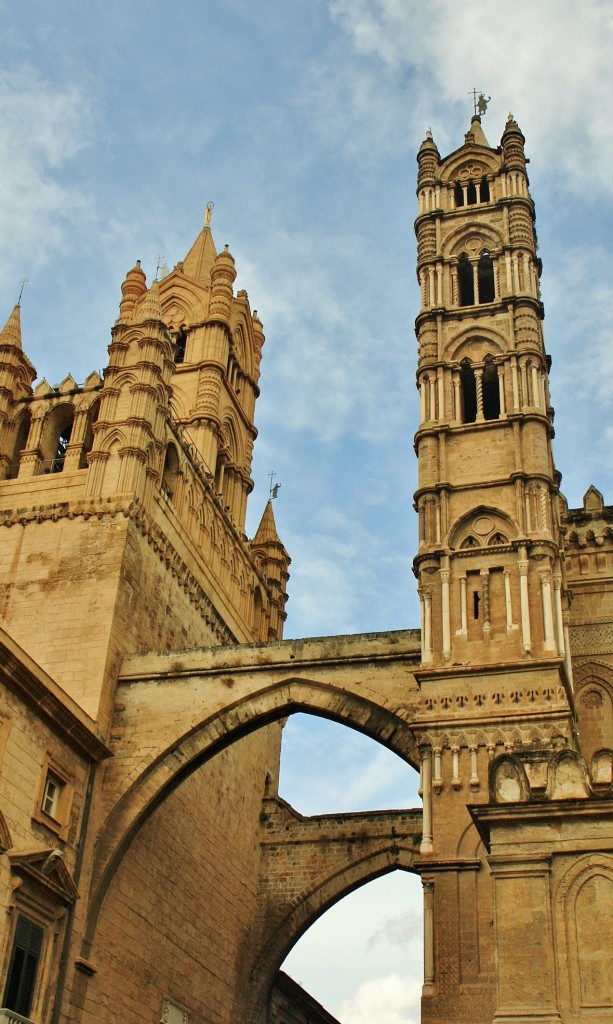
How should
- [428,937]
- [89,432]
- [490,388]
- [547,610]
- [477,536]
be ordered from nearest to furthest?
[428,937] < [547,610] < [477,536] < [490,388] < [89,432]

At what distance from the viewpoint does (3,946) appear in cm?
1800

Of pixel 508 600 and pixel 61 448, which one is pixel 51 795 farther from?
pixel 61 448

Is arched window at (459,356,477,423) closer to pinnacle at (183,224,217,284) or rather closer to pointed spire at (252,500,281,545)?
pointed spire at (252,500,281,545)

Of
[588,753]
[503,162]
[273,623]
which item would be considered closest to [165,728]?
[588,753]

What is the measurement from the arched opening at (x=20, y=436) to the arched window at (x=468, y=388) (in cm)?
1075

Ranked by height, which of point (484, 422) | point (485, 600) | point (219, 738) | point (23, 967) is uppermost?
point (484, 422)

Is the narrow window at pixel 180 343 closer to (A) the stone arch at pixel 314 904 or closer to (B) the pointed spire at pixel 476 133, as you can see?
(B) the pointed spire at pixel 476 133

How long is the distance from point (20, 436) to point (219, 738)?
34.5 ft

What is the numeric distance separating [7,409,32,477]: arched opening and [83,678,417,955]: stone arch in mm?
9011

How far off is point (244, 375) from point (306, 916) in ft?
57.3

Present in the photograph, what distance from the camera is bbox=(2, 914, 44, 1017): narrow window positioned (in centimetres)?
1825

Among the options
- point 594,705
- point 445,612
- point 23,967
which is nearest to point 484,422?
point 445,612

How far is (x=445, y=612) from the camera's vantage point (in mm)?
21750

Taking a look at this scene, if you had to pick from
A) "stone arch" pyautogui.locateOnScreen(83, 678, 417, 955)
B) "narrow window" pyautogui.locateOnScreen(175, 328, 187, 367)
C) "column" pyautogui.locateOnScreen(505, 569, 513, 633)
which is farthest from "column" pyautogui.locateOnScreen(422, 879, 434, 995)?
"narrow window" pyautogui.locateOnScreen(175, 328, 187, 367)
